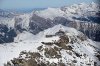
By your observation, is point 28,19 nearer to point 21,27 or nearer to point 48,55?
point 21,27

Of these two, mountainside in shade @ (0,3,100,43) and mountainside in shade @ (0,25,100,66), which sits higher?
mountainside in shade @ (0,25,100,66)

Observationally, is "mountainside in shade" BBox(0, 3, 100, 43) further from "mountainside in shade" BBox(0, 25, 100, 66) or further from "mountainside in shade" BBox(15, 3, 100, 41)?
"mountainside in shade" BBox(0, 25, 100, 66)

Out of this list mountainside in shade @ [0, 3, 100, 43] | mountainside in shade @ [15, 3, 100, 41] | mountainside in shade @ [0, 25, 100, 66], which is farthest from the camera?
mountainside in shade @ [15, 3, 100, 41]

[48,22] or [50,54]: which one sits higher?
[50,54]

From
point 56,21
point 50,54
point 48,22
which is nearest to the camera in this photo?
point 50,54

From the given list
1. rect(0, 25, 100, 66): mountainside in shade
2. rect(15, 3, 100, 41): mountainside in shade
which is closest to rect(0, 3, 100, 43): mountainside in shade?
rect(15, 3, 100, 41): mountainside in shade

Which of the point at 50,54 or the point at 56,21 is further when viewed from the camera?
the point at 56,21

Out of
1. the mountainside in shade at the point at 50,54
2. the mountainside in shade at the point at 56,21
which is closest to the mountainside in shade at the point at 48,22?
the mountainside in shade at the point at 56,21

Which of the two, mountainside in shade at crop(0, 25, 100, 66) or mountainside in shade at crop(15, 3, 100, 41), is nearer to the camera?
mountainside in shade at crop(0, 25, 100, 66)

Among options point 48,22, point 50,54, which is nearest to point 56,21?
point 48,22

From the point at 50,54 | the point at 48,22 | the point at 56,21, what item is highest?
the point at 50,54

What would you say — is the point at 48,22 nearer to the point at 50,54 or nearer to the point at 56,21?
the point at 56,21

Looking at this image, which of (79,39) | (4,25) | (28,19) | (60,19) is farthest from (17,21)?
(79,39)
